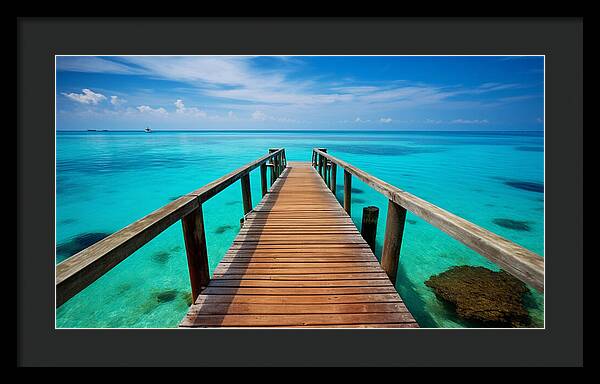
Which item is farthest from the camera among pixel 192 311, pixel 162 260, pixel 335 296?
pixel 162 260

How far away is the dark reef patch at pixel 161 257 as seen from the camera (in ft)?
22.0

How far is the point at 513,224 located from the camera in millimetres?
9469

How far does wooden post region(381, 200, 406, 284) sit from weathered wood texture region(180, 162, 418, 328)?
4.5 inches

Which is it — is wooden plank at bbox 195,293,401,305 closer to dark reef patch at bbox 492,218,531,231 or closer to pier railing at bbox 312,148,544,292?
pier railing at bbox 312,148,544,292

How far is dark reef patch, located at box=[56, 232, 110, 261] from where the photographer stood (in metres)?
7.10

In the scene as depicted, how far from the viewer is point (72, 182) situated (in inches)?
659

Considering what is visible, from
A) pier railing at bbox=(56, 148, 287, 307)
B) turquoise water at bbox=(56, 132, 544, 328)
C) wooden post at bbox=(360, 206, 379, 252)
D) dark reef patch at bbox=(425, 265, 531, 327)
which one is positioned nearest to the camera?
pier railing at bbox=(56, 148, 287, 307)

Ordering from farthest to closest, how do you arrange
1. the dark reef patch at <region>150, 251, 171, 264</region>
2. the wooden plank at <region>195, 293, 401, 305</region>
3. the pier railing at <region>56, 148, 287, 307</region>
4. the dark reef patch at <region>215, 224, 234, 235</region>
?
1. the dark reef patch at <region>215, 224, 234, 235</region>
2. the dark reef patch at <region>150, 251, 171, 264</region>
3. the wooden plank at <region>195, 293, 401, 305</region>
4. the pier railing at <region>56, 148, 287, 307</region>

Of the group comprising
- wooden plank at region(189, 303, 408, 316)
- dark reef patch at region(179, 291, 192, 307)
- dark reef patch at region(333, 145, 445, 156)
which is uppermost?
dark reef patch at region(333, 145, 445, 156)

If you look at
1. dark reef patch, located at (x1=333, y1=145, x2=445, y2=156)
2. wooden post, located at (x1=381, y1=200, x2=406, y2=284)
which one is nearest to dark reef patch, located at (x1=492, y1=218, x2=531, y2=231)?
wooden post, located at (x1=381, y1=200, x2=406, y2=284)

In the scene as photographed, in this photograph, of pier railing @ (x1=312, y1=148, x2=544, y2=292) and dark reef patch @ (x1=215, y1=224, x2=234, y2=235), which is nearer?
pier railing @ (x1=312, y1=148, x2=544, y2=292)
